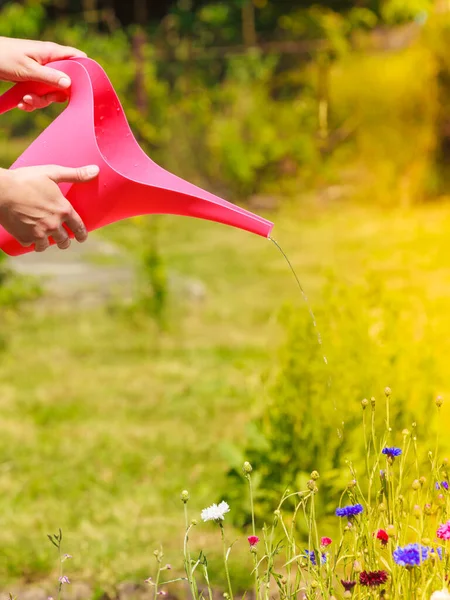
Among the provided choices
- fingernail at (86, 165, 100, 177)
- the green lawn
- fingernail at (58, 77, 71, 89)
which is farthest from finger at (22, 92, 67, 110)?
the green lawn

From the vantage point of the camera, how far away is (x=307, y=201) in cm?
1115

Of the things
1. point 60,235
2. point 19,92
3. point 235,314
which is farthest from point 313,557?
point 235,314

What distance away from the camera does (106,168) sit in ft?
6.01

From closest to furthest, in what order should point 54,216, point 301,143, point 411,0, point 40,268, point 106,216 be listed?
point 54,216
point 106,216
point 40,268
point 301,143
point 411,0

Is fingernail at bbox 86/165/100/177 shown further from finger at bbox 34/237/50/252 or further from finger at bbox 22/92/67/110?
finger at bbox 22/92/67/110

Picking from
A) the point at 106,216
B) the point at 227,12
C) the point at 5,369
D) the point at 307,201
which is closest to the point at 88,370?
the point at 5,369

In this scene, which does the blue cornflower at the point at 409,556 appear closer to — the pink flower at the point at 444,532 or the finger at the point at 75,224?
the pink flower at the point at 444,532

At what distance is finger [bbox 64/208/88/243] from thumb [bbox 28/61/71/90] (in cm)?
36

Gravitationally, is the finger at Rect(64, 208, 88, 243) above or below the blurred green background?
above

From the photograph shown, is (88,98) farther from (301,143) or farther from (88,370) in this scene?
(301,143)

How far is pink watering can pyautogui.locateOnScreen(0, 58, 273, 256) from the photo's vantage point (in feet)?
5.83

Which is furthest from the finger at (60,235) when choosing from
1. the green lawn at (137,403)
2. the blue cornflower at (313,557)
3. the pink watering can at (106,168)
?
the green lawn at (137,403)

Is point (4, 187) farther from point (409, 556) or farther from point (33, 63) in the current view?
point (409, 556)

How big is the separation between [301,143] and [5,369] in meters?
7.29
